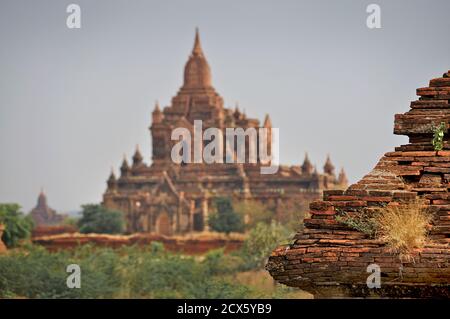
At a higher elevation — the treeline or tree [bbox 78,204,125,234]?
tree [bbox 78,204,125,234]

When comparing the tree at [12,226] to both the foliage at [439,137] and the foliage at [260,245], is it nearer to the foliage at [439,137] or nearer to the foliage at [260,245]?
the foliage at [260,245]

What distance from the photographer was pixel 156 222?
7906cm

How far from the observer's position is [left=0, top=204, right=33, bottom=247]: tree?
53.8m

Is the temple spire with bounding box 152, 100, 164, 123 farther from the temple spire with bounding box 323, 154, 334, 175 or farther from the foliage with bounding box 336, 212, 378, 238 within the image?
the foliage with bounding box 336, 212, 378, 238

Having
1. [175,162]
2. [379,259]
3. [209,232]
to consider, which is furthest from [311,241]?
[175,162]

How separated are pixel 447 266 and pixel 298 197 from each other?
7020 centimetres

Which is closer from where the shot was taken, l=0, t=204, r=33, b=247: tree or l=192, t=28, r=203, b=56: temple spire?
l=0, t=204, r=33, b=247: tree

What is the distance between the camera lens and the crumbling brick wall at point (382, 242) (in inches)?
321

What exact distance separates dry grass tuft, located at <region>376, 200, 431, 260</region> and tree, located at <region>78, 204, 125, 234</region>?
63.3 m

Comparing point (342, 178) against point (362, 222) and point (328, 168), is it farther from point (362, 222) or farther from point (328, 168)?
point (362, 222)

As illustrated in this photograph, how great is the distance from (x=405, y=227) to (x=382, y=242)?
214mm

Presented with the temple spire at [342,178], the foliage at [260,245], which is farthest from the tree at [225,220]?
the foliage at [260,245]

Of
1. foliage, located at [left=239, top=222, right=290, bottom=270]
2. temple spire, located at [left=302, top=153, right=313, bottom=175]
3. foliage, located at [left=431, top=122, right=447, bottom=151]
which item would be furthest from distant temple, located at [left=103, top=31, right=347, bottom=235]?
foliage, located at [left=431, top=122, right=447, bottom=151]
